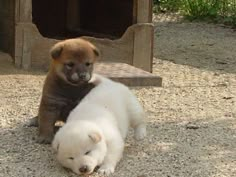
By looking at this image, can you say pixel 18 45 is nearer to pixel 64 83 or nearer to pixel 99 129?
pixel 64 83

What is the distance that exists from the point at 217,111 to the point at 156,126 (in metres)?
0.74

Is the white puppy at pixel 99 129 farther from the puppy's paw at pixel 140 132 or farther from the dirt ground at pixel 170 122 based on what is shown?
the dirt ground at pixel 170 122

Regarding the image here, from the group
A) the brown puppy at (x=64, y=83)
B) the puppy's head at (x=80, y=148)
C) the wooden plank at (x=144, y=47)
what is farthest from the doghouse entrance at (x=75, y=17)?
the puppy's head at (x=80, y=148)

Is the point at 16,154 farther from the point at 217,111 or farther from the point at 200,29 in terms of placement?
the point at 200,29

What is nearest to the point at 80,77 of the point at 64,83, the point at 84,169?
the point at 64,83

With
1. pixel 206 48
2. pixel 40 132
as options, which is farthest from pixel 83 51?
pixel 206 48

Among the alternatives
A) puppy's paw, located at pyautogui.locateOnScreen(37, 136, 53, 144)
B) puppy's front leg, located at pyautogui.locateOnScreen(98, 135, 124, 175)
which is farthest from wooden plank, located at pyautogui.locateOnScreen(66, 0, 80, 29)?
puppy's front leg, located at pyautogui.locateOnScreen(98, 135, 124, 175)

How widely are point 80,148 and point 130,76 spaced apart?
103 inches

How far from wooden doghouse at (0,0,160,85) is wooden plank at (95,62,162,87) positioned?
35 mm

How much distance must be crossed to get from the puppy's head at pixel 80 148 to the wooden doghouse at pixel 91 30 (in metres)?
2.53

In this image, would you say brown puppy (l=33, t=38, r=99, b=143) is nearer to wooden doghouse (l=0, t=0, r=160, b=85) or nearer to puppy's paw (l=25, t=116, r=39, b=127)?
puppy's paw (l=25, t=116, r=39, b=127)

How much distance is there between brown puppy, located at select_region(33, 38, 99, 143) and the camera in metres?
4.41

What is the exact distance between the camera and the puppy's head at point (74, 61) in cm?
440

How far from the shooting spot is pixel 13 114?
513cm
